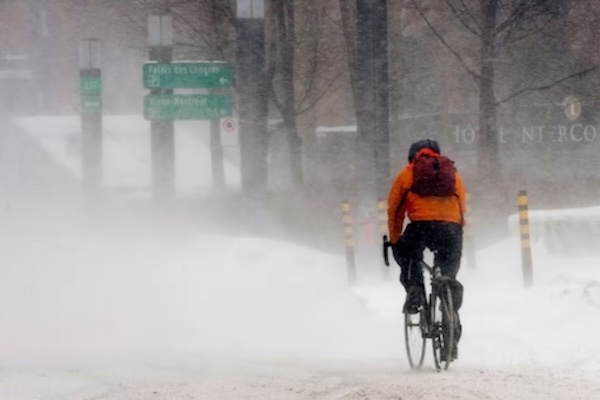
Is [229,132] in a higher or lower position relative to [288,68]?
lower

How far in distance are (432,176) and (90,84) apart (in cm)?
2332

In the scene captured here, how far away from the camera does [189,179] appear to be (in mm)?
47344

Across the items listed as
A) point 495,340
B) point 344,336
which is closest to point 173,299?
point 344,336

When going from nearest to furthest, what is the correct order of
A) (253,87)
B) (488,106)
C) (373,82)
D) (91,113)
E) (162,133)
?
(373,82), (253,87), (162,133), (488,106), (91,113)

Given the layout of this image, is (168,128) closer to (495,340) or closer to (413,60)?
(413,60)

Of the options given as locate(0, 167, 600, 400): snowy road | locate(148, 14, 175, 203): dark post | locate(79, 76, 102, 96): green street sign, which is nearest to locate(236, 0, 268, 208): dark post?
locate(0, 167, 600, 400): snowy road

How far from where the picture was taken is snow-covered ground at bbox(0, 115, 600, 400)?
1015 cm

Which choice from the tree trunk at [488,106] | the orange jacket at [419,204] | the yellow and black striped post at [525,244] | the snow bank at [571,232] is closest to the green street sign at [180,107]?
the tree trunk at [488,106]

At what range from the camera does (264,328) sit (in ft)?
50.5

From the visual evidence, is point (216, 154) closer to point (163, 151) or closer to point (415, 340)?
point (163, 151)

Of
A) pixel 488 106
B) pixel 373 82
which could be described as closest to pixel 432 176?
pixel 373 82

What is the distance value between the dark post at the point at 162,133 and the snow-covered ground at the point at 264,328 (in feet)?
13.8

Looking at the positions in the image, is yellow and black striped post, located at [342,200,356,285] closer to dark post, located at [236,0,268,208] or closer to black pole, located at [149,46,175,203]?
dark post, located at [236,0,268,208]

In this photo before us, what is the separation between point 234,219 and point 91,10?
22082 millimetres
